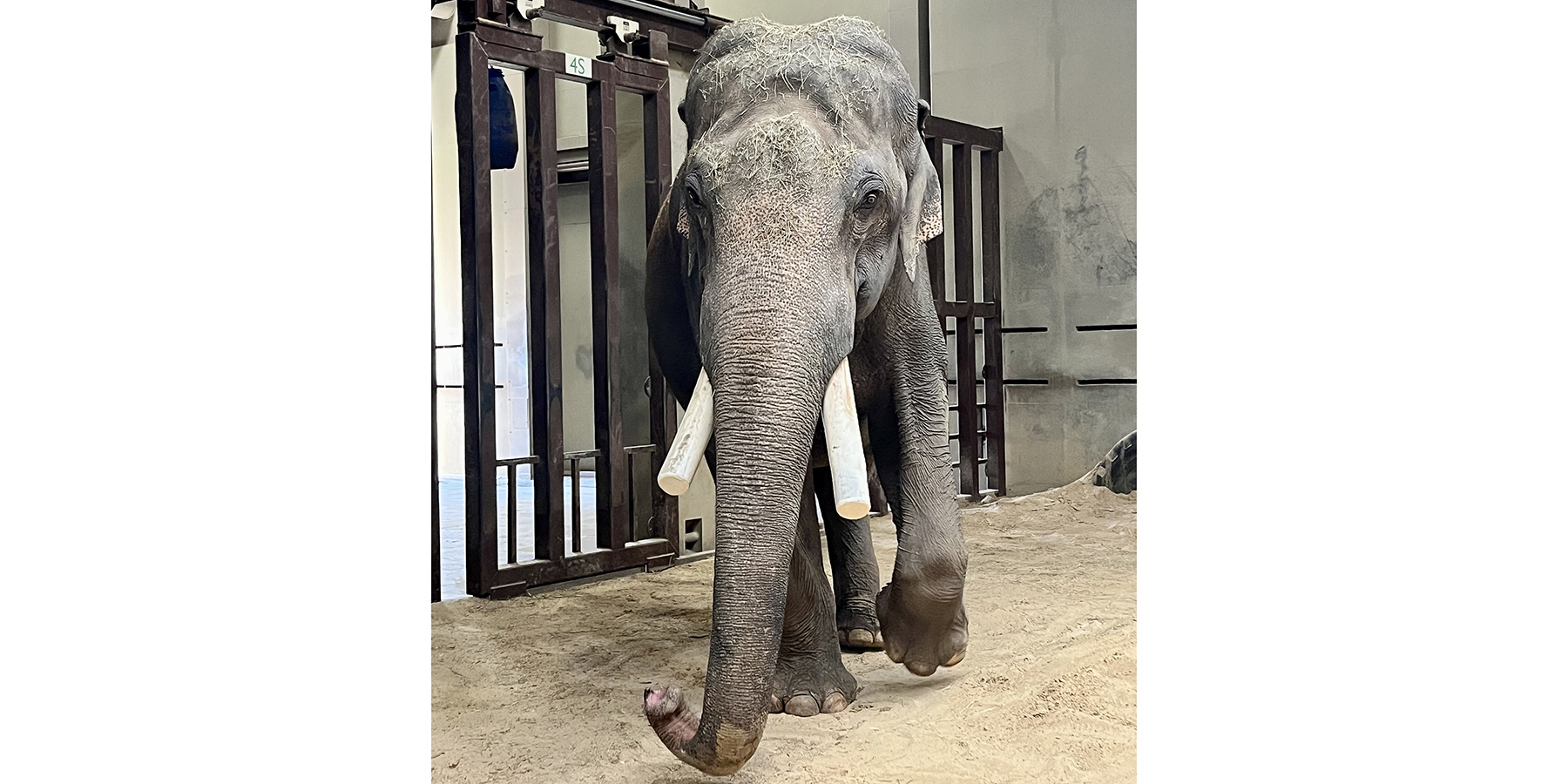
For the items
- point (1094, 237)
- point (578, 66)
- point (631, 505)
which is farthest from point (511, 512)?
point (1094, 237)

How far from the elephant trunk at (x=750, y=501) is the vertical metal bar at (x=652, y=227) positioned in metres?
1.68

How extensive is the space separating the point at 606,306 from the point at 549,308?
0.60ft

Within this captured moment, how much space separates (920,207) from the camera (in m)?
2.05

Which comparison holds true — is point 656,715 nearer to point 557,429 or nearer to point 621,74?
point 557,429

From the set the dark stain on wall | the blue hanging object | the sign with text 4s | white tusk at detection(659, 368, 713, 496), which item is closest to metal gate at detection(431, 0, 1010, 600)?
the sign with text 4s

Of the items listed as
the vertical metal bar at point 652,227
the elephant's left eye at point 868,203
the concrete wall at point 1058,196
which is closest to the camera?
the elephant's left eye at point 868,203

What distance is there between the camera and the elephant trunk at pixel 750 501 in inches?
59.6

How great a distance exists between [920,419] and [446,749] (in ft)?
2.95

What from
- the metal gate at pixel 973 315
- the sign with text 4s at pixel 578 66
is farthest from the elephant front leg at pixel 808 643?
the sign with text 4s at pixel 578 66

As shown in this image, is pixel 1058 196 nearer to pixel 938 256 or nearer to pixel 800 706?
pixel 938 256

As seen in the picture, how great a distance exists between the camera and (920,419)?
2057 mm

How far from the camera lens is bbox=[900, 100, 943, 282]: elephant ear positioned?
199 centimetres

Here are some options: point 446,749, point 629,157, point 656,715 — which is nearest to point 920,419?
point 656,715

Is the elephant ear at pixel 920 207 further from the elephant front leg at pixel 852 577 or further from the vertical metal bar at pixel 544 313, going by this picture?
the vertical metal bar at pixel 544 313
